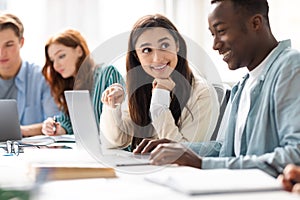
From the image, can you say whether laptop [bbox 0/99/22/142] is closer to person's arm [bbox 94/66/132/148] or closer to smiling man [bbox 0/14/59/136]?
person's arm [bbox 94/66/132/148]

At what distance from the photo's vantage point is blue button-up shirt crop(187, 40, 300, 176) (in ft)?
3.99

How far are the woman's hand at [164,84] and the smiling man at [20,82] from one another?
124 centimetres

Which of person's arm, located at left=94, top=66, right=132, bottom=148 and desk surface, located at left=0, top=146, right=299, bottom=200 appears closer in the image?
desk surface, located at left=0, top=146, right=299, bottom=200

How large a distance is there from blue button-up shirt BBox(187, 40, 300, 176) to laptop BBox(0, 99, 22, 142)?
1041 mm

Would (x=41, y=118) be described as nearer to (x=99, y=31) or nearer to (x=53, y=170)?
(x=99, y=31)

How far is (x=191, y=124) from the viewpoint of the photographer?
1.81 meters

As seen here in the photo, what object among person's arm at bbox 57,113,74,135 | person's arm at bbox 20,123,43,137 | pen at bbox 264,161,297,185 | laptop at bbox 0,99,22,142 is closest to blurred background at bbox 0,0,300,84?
person's arm at bbox 20,123,43,137

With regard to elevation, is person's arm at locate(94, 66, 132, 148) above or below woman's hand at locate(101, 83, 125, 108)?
below

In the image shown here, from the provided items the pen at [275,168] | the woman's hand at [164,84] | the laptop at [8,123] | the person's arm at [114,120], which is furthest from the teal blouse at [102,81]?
the pen at [275,168]

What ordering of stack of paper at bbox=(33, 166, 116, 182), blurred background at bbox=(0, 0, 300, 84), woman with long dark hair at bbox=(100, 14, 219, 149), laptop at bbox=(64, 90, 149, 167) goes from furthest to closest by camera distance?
blurred background at bbox=(0, 0, 300, 84) → woman with long dark hair at bbox=(100, 14, 219, 149) → laptop at bbox=(64, 90, 149, 167) → stack of paper at bbox=(33, 166, 116, 182)

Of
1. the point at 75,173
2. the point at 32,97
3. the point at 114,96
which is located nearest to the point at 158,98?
the point at 114,96

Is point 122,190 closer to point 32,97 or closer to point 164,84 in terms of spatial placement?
point 164,84

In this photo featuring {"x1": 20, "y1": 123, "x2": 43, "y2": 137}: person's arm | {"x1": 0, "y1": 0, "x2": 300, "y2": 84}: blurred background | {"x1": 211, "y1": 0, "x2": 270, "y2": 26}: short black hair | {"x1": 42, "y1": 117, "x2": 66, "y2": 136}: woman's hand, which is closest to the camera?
{"x1": 211, "y1": 0, "x2": 270, "y2": 26}: short black hair

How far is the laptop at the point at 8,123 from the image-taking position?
2.23 meters
